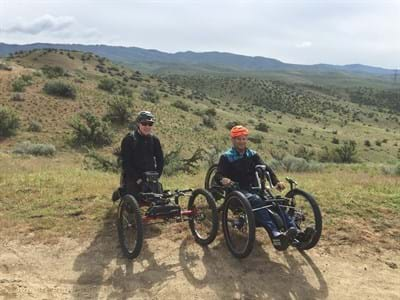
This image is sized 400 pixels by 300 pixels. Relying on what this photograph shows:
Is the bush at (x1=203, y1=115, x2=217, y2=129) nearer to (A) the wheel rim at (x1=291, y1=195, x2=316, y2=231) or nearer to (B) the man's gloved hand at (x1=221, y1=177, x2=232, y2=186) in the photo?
(A) the wheel rim at (x1=291, y1=195, x2=316, y2=231)

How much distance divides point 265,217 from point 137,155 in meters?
2.54

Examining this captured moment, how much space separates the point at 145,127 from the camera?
7.57 metres

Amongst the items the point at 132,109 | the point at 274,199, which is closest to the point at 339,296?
the point at 274,199

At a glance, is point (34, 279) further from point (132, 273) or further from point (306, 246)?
point (306, 246)

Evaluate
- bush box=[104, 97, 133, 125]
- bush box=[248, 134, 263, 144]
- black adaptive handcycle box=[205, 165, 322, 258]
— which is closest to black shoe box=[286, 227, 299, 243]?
black adaptive handcycle box=[205, 165, 322, 258]

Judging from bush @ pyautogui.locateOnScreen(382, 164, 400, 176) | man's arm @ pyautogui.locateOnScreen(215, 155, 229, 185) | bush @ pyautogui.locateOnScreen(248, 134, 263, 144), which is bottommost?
bush @ pyautogui.locateOnScreen(248, 134, 263, 144)

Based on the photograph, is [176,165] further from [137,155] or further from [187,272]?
[187,272]

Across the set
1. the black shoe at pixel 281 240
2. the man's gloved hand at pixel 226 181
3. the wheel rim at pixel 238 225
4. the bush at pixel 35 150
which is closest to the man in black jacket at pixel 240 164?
the man's gloved hand at pixel 226 181

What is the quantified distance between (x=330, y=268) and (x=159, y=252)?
2.47 metres

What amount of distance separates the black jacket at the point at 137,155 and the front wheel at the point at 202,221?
1.01 metres

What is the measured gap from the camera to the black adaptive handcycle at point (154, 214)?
21.5ft

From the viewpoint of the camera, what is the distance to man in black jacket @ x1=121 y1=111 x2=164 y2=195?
7539 millimetres

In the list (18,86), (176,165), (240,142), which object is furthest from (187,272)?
(18,86)

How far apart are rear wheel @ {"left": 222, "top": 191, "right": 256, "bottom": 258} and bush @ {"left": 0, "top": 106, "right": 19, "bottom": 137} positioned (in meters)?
22.8
